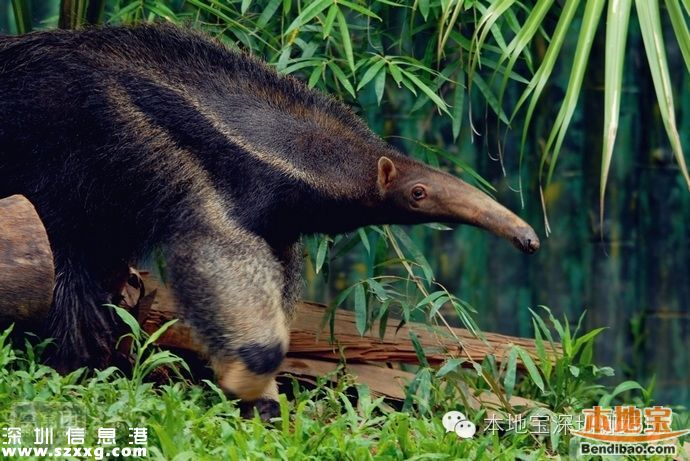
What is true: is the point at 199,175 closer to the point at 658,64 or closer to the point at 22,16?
the point at 22,16

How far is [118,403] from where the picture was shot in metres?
4.12

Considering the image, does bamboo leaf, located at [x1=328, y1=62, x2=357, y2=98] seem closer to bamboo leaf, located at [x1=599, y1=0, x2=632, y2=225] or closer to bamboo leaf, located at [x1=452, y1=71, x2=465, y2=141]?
bamboo leaf, located at [x1=452, y1=71, x2=465, y2=141]

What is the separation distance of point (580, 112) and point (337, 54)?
1634 millimetres

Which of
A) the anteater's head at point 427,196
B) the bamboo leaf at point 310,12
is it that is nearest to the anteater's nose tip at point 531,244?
the anteater's head at point 427,196

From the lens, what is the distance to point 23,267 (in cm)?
417

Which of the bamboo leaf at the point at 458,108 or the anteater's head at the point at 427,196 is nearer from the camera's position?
the anteater's head at the point at 427,196

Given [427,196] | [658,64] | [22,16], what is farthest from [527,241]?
[22,16]

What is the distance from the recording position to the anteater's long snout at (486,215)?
16.0 ft

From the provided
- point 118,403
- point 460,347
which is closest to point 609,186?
point 460,347

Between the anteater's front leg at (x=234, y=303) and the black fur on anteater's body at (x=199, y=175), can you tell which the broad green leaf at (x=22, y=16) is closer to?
the black fur on anteater's body at (x=199, y=175)

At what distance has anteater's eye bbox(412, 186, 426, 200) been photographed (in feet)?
17.0

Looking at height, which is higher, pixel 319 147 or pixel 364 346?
pixel 319 147

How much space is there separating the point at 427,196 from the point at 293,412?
3.97 ft

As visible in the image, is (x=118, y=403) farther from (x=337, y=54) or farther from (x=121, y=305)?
(x=337, y=54)
